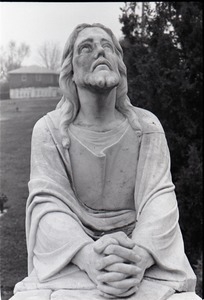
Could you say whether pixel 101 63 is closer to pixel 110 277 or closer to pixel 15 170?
pixel 110 277

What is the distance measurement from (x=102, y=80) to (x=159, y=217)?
79 centimetres

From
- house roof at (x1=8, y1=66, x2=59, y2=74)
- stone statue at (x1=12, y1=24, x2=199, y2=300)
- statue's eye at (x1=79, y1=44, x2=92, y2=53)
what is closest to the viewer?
stone statue at (x1=12, y1=24, x2=199, y2=300)

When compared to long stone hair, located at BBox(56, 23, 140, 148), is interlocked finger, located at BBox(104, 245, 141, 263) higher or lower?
lower

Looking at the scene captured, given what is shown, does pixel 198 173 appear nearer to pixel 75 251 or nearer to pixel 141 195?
pixel 141 195

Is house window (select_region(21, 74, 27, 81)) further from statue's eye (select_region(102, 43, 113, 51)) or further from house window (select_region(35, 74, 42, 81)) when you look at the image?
statue's eye (select_region(102, 43, 113, 51))

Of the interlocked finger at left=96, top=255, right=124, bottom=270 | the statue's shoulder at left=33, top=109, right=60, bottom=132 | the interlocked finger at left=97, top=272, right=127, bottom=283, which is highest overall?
the statue's shoulder at left=33, top=109, right=60, bottom=132

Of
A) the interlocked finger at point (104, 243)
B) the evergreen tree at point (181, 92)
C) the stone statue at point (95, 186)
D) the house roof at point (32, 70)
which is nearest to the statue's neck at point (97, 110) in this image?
the stone statue at point (95, 186)

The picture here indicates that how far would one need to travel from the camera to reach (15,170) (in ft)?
21.3

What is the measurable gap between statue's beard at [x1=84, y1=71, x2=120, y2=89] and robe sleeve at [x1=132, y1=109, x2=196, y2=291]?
1.24ft

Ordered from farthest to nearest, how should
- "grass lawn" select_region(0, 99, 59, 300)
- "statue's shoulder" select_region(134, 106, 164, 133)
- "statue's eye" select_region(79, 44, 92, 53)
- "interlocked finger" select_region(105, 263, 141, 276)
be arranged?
"grass lawn" select_region(0, 99, 59, 300) < "statue's shoulder" select_region(134, 106, 164, 133) < "statue's eye" select_region(79, 44, 92, 53) < "interlocked finger" select_region(105, 263, 141, 276)

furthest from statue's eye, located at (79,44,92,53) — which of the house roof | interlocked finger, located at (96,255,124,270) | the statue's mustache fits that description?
the house roof

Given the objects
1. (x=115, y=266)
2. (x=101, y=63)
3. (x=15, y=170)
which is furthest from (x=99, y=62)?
(x=15, y=170)

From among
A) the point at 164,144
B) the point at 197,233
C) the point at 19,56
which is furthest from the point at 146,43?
the point at 164,144

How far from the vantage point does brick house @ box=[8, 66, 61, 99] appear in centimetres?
652
